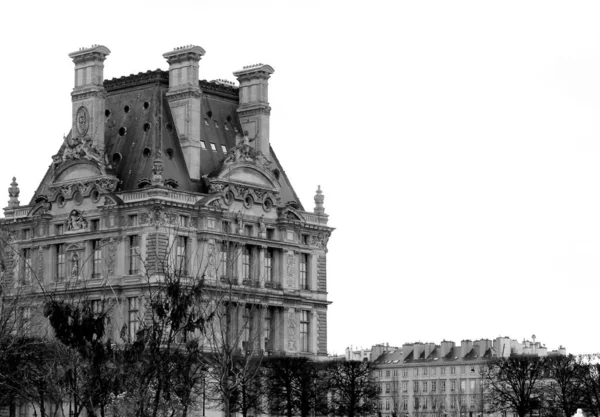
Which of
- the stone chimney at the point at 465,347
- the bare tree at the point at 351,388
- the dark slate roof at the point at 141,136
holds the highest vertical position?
the dark slate roof at the point at 141,136

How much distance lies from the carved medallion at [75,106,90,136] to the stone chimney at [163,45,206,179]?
5.03m

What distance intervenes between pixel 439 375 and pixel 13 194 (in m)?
57.4

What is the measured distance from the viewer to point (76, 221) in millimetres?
100062

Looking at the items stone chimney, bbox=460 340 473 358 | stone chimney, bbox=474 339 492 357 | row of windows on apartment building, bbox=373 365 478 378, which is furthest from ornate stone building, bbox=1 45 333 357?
stone chimney, bbox=460 340 473 358

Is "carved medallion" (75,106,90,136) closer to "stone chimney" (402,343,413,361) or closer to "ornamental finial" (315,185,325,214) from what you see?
"ornamental finial" (315,185,325,214)

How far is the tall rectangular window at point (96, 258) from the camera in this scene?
9896 centimetres

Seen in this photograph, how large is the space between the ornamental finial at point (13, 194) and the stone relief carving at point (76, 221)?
257 inches

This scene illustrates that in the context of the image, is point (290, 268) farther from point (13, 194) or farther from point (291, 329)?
point (13, 194)

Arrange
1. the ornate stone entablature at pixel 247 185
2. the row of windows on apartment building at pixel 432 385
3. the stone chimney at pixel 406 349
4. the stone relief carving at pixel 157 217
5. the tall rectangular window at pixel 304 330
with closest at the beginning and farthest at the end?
the stone relief carving at pixel 157 217, the ornate stone entablature at pixel 247 185, the tall rectangular window at pixel 304 330, the row of windows on apartment building at pixel 432 385, the stone chimney at pixel 406 349

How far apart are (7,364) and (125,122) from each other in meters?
35.6

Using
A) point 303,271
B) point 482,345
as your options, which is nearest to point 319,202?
point 303,271

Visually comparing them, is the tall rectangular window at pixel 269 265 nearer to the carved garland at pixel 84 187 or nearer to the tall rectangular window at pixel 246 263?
the tall rectangular window at pixel 246 263

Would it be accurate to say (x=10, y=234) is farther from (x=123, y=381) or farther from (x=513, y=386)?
(x=123, y=381)

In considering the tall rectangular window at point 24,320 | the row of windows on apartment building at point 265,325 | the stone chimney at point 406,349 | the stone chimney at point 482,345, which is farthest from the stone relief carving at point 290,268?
the stone chimney at point 406,349
